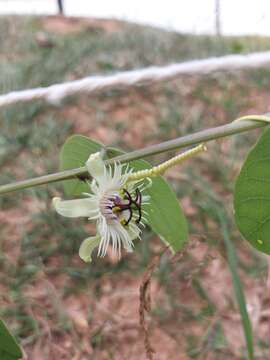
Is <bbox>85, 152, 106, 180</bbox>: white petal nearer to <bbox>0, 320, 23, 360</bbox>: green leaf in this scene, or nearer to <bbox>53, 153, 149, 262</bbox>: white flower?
<bbox>53, 153, 149, 262</bbox>: white flower

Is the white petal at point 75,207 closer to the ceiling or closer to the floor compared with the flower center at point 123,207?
closer to the ceiling

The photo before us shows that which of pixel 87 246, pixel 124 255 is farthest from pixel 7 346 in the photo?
pixel 124 255

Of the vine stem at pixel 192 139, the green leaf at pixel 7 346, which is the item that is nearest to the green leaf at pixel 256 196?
the vine stem at pixel 192 139

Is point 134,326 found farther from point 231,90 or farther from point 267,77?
point 267,77

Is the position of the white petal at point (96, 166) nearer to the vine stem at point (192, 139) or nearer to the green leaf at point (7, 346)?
the vine stem at point (192, 139)

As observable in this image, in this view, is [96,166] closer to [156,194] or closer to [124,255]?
[156,194]

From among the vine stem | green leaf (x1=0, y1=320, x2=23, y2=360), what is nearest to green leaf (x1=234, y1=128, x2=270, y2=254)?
the vine stem
